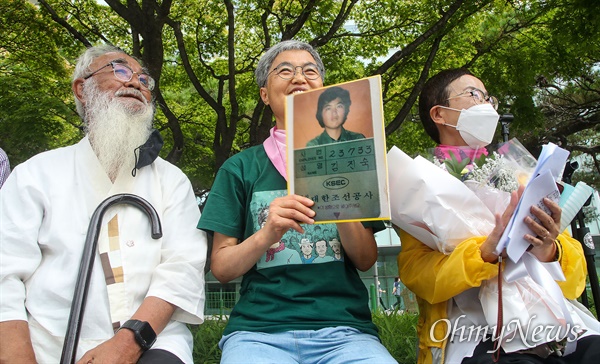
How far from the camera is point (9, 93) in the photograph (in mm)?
8133

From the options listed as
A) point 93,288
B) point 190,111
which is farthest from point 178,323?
point 190,111

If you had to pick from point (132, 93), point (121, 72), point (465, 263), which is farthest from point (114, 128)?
point (465, 263)

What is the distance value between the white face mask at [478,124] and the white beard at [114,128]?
5.48 ft

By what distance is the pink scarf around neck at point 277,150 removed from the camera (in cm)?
244

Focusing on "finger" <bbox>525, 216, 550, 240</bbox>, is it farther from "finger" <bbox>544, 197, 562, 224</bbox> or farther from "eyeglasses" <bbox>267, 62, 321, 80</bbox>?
"eyeglasses" <bbox>267, 62, 321, 80</bbox>

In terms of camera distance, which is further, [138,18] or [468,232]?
[138,18]

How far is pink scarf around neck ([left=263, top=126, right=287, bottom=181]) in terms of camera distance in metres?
2.44

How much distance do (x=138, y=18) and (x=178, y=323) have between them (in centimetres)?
504

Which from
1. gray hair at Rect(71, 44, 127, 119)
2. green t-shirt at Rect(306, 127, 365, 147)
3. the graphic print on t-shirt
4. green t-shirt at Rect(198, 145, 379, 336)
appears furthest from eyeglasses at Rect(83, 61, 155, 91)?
green t-shirt at Rect(306, 127, 365, 147)

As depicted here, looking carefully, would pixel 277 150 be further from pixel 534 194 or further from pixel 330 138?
pixel 534 194

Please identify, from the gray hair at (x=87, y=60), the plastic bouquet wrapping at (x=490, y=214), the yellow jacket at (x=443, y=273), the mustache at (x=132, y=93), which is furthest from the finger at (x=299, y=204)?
the gray hair at (x=87, y=60)

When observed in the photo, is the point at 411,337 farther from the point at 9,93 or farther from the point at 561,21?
the point at 9,93

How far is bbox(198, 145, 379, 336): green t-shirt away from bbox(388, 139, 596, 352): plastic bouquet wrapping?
1.28ft

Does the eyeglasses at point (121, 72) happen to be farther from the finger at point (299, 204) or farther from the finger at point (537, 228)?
the finger at point (537, 228)
